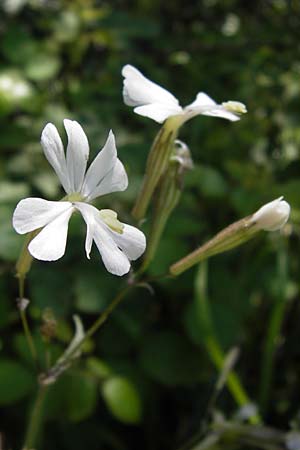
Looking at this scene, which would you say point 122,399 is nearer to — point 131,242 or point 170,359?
point 170,359

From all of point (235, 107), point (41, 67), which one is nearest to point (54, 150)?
point (235, 107)

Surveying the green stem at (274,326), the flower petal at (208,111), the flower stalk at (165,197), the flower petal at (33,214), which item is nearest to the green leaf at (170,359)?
the green stem at (274,326)

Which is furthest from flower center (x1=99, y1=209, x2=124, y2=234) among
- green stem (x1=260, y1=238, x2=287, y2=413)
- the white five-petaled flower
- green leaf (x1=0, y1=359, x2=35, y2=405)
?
green stem (x1=260, y1=238, x2=287, y2=413)

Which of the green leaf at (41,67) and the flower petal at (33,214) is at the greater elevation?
the green leaf at (41,67)

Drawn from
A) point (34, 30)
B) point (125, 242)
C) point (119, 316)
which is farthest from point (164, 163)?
point (34, 30)

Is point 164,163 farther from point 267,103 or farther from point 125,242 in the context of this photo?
point 267,103

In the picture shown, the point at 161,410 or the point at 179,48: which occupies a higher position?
the point at 179,48

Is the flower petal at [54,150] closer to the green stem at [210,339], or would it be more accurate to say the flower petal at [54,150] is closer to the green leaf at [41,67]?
the green stem at [210,339]
